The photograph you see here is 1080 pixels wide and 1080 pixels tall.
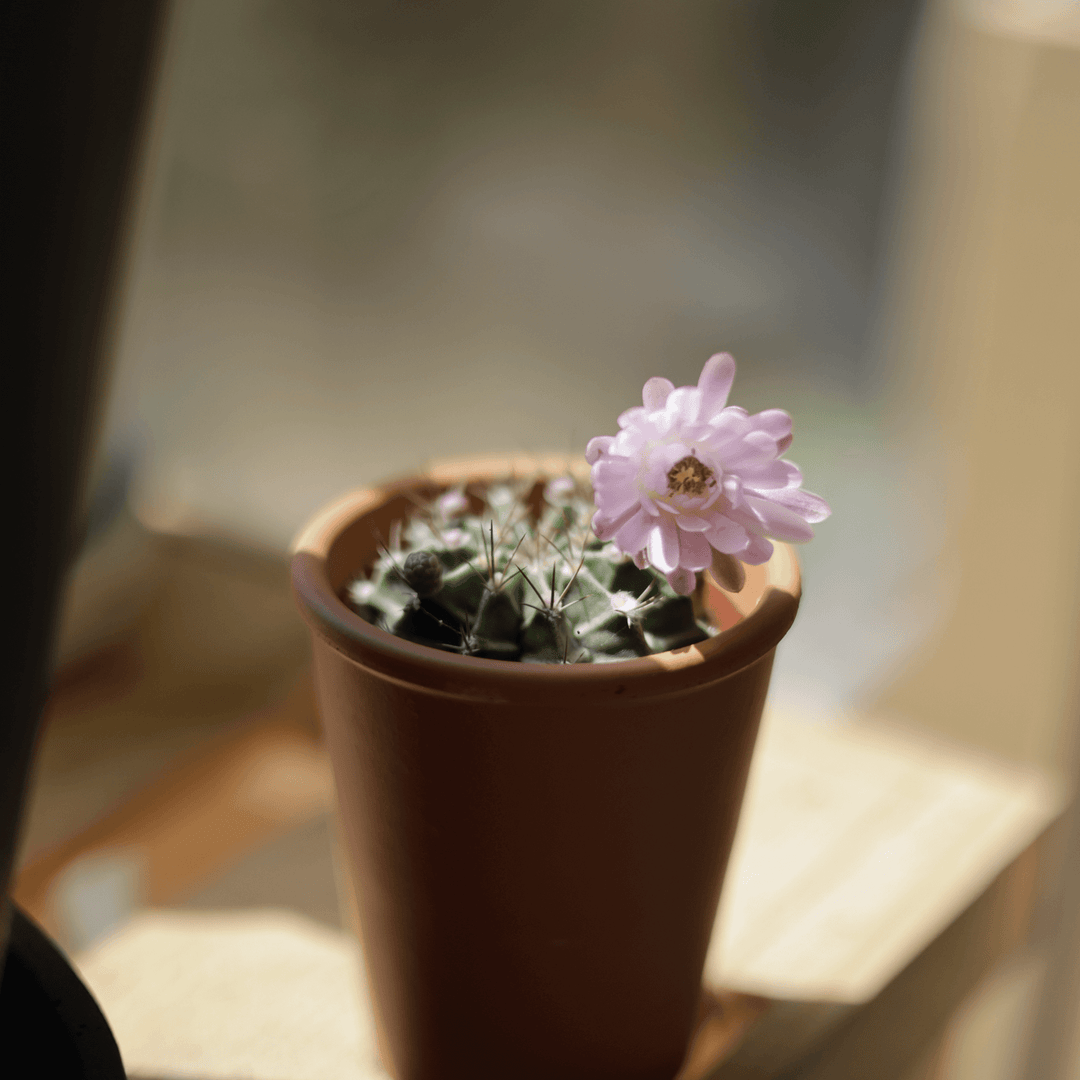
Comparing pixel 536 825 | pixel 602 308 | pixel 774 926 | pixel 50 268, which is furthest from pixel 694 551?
pixel 602 308

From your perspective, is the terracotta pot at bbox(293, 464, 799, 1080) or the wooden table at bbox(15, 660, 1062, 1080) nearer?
the terracotta pot at bbox(293, 464, 799, 1080)

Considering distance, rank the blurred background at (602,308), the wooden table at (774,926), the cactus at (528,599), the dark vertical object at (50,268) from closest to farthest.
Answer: the dark vertical object at (50,268) → the cactus at (528,599) → the wooden table at (774,926) → the blurred background at (602,308)

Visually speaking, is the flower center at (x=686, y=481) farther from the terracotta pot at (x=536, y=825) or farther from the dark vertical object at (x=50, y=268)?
the dark vertical object at (x=50, y=268)

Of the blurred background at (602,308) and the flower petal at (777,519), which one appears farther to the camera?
the blurred background at (602,308)

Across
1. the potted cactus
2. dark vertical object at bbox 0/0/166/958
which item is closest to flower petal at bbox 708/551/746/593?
the potted cactus

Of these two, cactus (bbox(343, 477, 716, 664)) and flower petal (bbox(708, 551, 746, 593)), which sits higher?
flower petal (bbox(708, 551, 746, 593))

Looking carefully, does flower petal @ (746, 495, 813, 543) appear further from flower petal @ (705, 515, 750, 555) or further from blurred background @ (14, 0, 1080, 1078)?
blurred background @ (14, 0, 1080, 1078)

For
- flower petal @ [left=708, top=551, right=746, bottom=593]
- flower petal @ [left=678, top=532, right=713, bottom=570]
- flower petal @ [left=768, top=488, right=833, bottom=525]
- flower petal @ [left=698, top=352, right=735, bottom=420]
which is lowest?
flower petal @ [left=708, top=551, right=746, bottom=593]

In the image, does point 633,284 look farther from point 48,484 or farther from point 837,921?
point 48,484

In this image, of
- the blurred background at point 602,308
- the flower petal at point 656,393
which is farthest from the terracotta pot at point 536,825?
the blurred background at point 602,308
